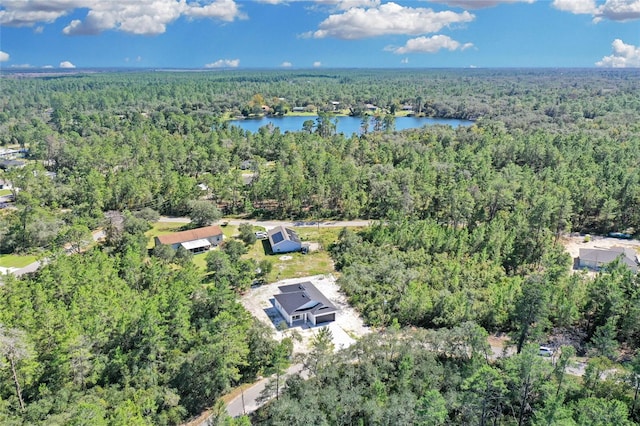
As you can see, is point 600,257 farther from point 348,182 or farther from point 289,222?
point 289,222

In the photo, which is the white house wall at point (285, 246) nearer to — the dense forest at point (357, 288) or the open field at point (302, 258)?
the open field at point (302, 258)

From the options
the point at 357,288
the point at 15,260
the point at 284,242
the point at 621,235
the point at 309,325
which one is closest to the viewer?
the point at 309,325

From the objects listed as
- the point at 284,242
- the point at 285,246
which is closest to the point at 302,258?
the point at 285,246

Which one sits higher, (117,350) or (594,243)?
(117,350)

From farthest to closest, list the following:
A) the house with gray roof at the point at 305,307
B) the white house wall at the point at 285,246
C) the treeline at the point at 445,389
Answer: the white house wall at the point at 285,246 → the house with gray roof at the point at 305,307 → the treeline at the point at 445,389

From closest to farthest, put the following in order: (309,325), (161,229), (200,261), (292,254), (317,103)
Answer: (309,325)
(200,261)
(292,254)
(161,229)
(317,103)

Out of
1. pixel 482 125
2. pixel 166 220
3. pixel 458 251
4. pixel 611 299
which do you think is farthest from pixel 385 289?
pixel 482 125

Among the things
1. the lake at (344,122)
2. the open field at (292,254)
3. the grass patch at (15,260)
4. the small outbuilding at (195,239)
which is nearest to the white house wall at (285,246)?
the open field at (292,254)

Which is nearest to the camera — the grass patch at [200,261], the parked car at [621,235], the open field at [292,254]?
the open field at [292,254]
